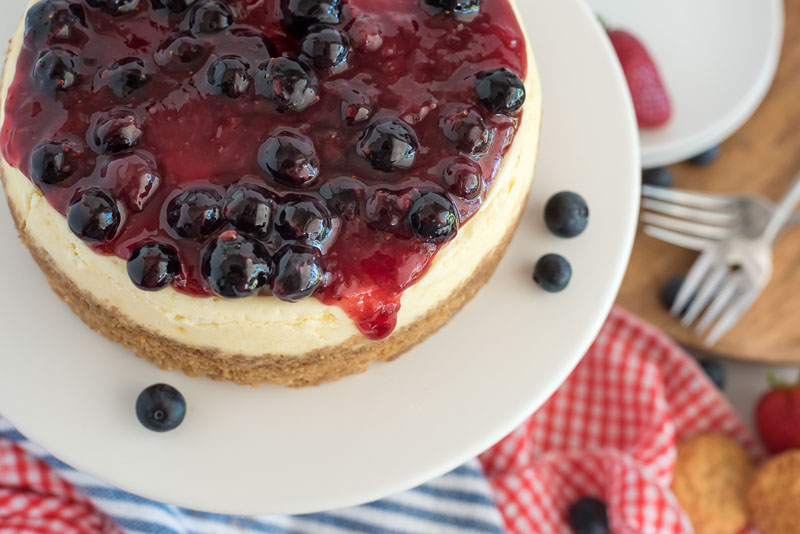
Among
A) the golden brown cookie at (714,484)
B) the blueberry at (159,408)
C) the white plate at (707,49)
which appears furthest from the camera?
the white plate at (707,49)

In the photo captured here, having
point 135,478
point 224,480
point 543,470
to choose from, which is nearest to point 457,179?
point 224,480

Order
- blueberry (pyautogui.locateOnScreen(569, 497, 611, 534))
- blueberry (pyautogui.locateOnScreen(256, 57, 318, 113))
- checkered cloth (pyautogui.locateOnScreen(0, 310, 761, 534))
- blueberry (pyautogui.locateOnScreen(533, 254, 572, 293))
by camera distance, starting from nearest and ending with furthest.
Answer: blueberry (pyautogui.locateOnScreen(256, 57, 318, 113)) → blueberry (pyautogui.locateOnScreen(533, 254, 572, 293)) → checkered cloth (pyautogui.locateOnScreen(0, 310, 761, 534)) → blueberry (pyautogui.locateOnScreen(569, 497, 611, 534))

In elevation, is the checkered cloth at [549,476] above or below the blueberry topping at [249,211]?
below

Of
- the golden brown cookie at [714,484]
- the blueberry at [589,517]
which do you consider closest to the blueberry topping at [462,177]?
the blueberry at [589,517]

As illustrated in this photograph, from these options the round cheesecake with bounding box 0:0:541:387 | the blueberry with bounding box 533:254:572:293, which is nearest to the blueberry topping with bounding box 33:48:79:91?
the round cheesecake with bounding box 0:0:541:387

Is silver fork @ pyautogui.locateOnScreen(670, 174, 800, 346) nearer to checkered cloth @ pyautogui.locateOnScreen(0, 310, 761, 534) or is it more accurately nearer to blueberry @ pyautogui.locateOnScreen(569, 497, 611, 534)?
checkered cloth @ pyautogui.locateOnScreen(0, 310, 761, 534)

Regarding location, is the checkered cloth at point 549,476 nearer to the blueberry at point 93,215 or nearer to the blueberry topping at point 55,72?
the blueberry at point 93,215

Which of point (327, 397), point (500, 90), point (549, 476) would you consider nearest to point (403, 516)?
point (549, 476)
